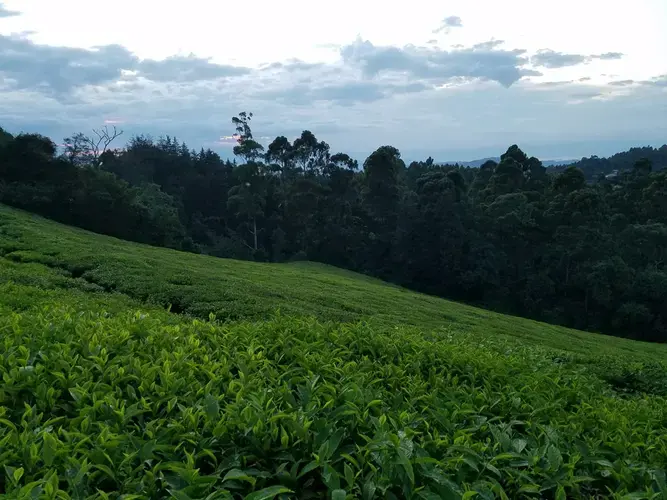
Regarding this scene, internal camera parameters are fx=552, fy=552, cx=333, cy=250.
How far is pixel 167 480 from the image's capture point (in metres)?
2.42

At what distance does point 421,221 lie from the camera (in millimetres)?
43938

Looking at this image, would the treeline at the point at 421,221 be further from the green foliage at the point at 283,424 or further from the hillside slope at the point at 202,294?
the green foliage at the point at 283,424

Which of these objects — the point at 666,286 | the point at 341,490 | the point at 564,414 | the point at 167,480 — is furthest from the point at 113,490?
the point at 666,286

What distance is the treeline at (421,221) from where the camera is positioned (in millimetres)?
33031

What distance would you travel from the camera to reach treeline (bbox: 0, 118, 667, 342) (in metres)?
33.0

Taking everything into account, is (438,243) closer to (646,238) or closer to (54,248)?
(646,238)

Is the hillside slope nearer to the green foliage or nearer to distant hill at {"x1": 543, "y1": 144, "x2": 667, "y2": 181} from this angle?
the green foliage

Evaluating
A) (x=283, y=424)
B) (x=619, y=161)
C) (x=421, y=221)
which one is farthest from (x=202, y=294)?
(x=619, y=161)

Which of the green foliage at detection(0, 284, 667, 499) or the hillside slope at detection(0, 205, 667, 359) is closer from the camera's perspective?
the green foliage at detection(0, 284, 667, 499)

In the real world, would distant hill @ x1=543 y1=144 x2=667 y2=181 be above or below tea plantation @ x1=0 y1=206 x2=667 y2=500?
above

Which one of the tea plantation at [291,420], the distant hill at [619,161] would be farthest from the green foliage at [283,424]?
the distant hill at [619,161]

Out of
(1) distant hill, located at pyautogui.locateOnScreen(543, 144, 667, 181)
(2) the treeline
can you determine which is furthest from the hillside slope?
(1) distant hill, located at pyautogui.locateOnScreen(543, 144, 667, 181)

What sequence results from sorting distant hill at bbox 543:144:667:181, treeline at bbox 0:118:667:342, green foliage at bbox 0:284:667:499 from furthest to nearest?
distant hill at bbox 543:144:667:181 → treeline at bbox 0:118:667:342 → green foliage at bbox 0:284:667:499

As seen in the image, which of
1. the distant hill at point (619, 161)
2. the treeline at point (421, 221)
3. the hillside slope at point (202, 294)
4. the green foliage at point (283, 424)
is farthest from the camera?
the distant hill at point (619, 161)
